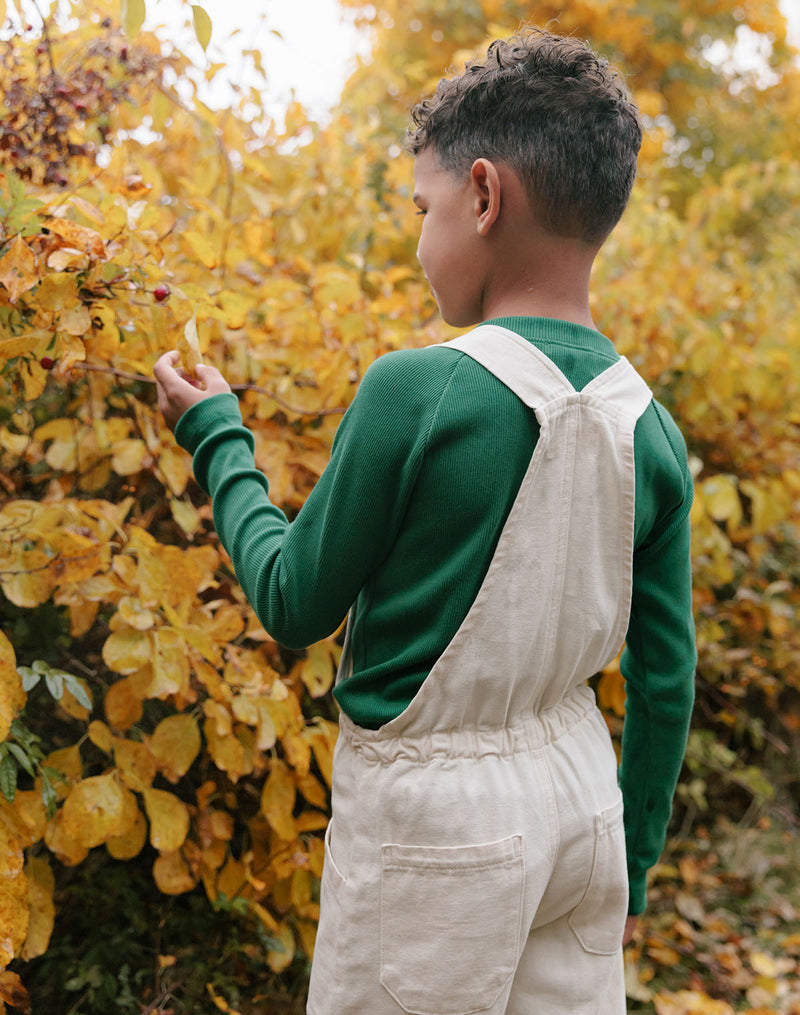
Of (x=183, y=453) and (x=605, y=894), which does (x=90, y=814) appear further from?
(x=605, y=894)

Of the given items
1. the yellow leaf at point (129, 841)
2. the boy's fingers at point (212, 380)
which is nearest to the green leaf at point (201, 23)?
the boy's fingers at point (212, 380)

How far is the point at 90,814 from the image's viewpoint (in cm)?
132

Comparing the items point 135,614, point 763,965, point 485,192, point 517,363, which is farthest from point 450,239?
point 763,965

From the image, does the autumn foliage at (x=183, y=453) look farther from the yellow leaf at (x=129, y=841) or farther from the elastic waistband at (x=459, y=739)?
the elastic waistband at (x=459, y=739)

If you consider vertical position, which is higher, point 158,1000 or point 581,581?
point 581,581

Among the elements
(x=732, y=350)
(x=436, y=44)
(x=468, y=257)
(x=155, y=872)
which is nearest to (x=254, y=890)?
(x=155, y=872)

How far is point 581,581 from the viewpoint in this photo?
1054 mm

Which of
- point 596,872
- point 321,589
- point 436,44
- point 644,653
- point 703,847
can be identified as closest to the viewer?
point 321,589

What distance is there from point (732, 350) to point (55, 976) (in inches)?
91.5

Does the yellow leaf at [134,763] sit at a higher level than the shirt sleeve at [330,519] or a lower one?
lower

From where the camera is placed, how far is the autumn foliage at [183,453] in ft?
4.25

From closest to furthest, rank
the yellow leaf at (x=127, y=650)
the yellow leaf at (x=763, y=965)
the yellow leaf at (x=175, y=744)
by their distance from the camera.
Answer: the yellow leaf at (x=127, y=650)
the yellow leaf at (x=175, y=744)
the yellow leaf at (x=763, y=965)

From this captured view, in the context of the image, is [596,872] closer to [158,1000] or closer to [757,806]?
[158,1000]

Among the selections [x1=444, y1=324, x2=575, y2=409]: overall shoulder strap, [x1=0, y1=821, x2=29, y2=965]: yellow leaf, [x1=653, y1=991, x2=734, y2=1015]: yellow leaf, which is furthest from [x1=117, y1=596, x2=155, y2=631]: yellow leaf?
[x1=653, y1=991, x2=734, y2=1015]: yellow leaf
